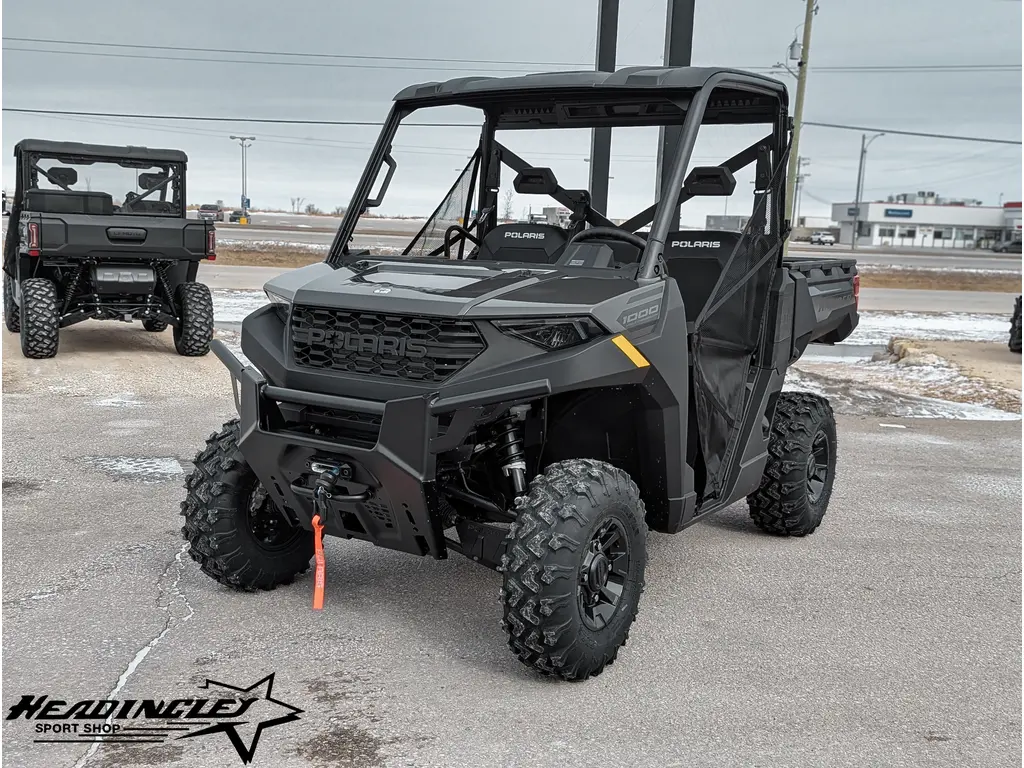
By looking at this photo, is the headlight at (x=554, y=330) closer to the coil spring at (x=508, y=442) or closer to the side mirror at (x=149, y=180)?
the coil spring at (x=508, y=442)

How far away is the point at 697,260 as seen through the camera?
5.09m

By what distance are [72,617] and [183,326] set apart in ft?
25.5

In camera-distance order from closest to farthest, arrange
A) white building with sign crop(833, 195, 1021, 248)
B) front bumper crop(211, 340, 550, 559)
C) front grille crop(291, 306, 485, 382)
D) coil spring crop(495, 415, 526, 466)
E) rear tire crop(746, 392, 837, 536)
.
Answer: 1. front bumper crop(211, 340, 550, 559)
2. front grille crop(291, 306, 485, 382)
3. coil spring crop(495, 415, 526, 466)
4. rear tire crop(746, 392, 837, 536)
5. white building with sign crop(833, 195, 1021, 248)

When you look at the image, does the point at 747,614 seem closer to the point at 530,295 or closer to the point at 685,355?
the point at 685,355

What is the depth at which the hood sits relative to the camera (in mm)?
3883

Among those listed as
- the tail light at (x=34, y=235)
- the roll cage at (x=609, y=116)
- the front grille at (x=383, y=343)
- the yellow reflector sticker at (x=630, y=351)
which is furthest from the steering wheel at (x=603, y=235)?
the tail light at (x=34, y=235)

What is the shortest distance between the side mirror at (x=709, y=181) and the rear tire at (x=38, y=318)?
8.40m

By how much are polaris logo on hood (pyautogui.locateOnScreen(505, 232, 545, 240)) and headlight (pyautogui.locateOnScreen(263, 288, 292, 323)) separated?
1285 mm

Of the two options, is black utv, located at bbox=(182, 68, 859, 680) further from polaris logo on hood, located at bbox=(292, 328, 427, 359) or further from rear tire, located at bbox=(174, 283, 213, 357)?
rear tire, located at bbox=(174, 283, 213, 357)

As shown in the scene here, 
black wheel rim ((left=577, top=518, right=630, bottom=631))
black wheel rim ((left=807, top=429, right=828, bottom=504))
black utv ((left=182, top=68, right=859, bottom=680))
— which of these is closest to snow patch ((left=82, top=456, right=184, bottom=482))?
black utv ((left=182, top=68, right=859, bottom=680))

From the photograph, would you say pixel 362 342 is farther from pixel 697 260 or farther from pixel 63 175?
pixel 63 175

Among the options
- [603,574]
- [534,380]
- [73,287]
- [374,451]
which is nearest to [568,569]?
[603,574]

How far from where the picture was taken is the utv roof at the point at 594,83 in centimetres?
445

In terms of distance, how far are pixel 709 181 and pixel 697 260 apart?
441 mm
